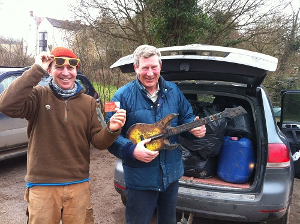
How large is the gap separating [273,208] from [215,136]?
0.90 m

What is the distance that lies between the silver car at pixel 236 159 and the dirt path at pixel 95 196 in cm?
69

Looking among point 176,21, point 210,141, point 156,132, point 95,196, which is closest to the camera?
point 156,132

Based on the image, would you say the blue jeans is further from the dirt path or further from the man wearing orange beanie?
the dirt path

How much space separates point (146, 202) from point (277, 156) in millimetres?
1327

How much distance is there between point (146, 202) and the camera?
206 centimetres

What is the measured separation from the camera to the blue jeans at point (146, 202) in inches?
80.5

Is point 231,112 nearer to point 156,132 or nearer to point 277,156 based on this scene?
point 156,132

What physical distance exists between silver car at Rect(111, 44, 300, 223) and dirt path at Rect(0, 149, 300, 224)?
687 mm

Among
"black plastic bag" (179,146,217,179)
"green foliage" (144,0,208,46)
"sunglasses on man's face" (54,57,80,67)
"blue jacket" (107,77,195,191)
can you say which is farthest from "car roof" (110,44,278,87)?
"green foliage" (144,0,208,46)

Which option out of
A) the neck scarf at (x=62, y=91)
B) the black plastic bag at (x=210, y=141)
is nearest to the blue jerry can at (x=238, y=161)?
the black plastic bag at (x=210, y=141)

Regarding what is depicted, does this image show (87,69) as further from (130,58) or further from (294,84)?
(294,84)

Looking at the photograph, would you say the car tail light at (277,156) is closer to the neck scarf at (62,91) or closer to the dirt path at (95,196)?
the dirt path at (95,196)

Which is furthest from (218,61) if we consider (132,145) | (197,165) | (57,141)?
(57,141)

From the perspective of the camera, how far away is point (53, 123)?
1.85 meters
